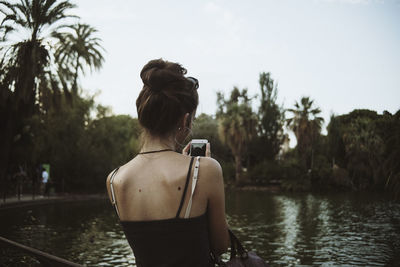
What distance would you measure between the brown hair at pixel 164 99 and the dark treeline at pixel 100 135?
457 centimetres

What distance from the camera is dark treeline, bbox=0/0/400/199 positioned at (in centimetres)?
1978

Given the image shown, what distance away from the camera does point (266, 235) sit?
39.9 feet

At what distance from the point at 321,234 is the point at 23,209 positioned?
504 inches

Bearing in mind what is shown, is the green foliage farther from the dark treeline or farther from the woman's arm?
the woman's arm

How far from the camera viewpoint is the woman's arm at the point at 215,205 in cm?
134

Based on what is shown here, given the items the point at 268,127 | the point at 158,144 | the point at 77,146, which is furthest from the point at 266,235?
the point at 268,127

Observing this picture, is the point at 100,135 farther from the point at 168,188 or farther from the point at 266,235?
the point at 168,188

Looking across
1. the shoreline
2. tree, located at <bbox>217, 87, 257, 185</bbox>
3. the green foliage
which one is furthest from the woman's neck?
tree, located at <bbox>217, 87, 257, 185</bbox>

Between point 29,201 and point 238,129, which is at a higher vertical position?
point 238,129

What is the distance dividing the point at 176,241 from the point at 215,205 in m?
0.18

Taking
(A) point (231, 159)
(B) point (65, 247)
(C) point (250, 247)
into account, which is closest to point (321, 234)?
(C) point (250, 247)

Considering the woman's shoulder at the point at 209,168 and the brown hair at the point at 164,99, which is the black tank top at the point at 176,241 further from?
the brown hair at the point at 164,99

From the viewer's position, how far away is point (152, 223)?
1.37m

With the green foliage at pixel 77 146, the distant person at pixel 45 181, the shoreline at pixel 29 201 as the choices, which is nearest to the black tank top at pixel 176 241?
the shoreline at pixel 29 201
